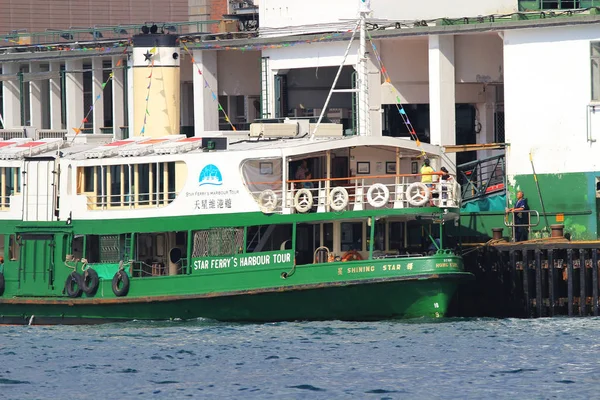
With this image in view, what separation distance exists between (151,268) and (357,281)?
5273mm

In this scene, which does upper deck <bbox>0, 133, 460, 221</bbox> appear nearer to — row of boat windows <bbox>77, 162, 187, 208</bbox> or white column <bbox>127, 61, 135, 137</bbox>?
row of boat windows <bbox>77, 162, 187, 208</bbox>

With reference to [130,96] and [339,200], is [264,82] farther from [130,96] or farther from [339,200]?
[339,200]

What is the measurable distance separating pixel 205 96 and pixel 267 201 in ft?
35.9

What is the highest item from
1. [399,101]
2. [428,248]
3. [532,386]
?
[399,101]

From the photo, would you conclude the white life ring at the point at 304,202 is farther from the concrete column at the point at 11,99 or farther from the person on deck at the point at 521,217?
the concrete column at the point at 11,99

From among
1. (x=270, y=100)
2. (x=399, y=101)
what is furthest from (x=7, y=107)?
(x=399, y=101)

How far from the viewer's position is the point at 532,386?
86.1ft

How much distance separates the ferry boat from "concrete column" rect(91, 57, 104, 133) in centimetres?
926

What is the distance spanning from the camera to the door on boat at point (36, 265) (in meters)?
35.5

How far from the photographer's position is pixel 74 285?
35000 mm

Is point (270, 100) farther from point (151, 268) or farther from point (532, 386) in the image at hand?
point (532, 386)

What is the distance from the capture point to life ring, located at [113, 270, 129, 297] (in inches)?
1359

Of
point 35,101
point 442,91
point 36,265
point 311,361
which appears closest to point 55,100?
point 35,101

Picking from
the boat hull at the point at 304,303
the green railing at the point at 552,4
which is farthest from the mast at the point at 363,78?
the boat hull at the point at 304,303
